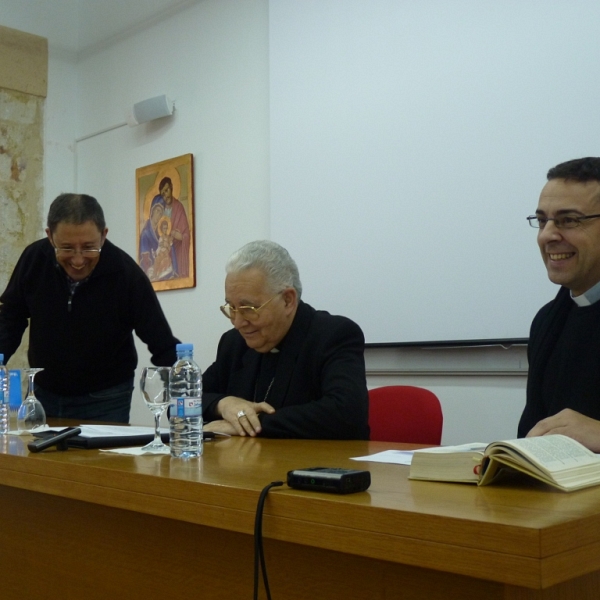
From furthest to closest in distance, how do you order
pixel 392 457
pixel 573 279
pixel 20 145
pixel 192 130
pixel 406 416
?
1. pixel 20 145
2. pixel 192 130
3. pixel 406 416
4. pixel 573 279
5. pixel 392 457

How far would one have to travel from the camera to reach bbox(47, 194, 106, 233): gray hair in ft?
10.0

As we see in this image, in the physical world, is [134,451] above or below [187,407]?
below

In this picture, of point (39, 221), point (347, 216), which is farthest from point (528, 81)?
point (39, 221)

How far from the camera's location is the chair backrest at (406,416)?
271 centimetres

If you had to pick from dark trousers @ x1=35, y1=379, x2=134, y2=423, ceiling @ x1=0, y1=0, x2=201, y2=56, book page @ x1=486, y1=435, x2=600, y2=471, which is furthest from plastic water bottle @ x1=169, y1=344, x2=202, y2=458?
ceiling @ x1=0, y1=0, x2=201, y2=56

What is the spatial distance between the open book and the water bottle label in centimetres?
56

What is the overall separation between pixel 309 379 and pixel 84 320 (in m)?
1.19

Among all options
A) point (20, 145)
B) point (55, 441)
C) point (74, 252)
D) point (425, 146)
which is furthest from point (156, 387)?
point (20, 145)

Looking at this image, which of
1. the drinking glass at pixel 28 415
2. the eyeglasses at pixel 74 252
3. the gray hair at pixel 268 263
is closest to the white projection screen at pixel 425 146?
the gray hair at pixel 268 263

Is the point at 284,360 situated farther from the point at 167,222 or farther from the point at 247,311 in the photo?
the point at 167,222

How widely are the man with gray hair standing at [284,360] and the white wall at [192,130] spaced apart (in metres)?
1.28

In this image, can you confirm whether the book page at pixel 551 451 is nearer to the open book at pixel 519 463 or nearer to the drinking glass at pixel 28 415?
the open book at pixel 519 463

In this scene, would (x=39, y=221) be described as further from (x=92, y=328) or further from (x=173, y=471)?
(x=173, y=471)

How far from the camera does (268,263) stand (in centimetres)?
247
